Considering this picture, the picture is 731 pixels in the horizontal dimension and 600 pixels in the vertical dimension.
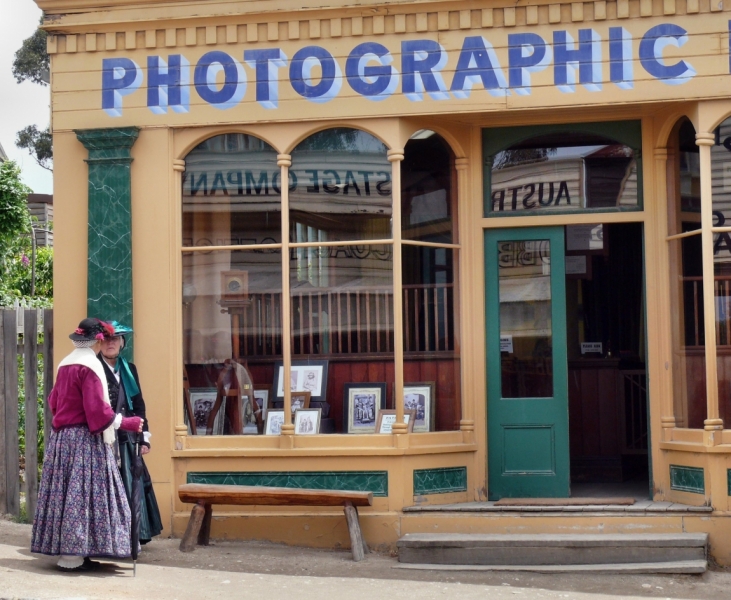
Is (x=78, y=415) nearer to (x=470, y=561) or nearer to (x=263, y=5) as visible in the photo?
(x=470, y=561)

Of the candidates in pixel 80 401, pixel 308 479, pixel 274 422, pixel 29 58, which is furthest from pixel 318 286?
pixel 29 58

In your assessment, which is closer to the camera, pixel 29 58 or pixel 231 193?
pixel 231 193

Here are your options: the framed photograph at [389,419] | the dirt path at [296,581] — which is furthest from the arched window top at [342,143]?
the dirt path at [296,581]

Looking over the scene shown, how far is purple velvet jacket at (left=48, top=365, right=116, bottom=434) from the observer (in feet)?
24.5

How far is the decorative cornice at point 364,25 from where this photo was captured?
341 inches

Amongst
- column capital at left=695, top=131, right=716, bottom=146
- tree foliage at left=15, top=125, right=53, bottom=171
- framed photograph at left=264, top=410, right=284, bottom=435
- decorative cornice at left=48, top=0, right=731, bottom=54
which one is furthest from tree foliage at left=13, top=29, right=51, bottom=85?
column capital at left=695, top=131, right=716, bottom=146

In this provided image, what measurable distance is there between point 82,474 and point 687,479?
4.73 m

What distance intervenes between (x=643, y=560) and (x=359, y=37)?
479cm

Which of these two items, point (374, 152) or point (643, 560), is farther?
point (374, 152)

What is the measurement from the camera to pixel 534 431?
913cm

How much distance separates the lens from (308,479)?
8875 mm

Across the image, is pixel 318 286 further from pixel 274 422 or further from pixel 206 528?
pixel 206 528

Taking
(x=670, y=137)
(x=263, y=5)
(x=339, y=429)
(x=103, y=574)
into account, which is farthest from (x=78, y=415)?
(x=670, y=137)

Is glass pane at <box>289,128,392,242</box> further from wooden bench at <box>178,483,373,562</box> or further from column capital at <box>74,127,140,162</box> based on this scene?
wooden bench at <box>178,483,373,562</box>
